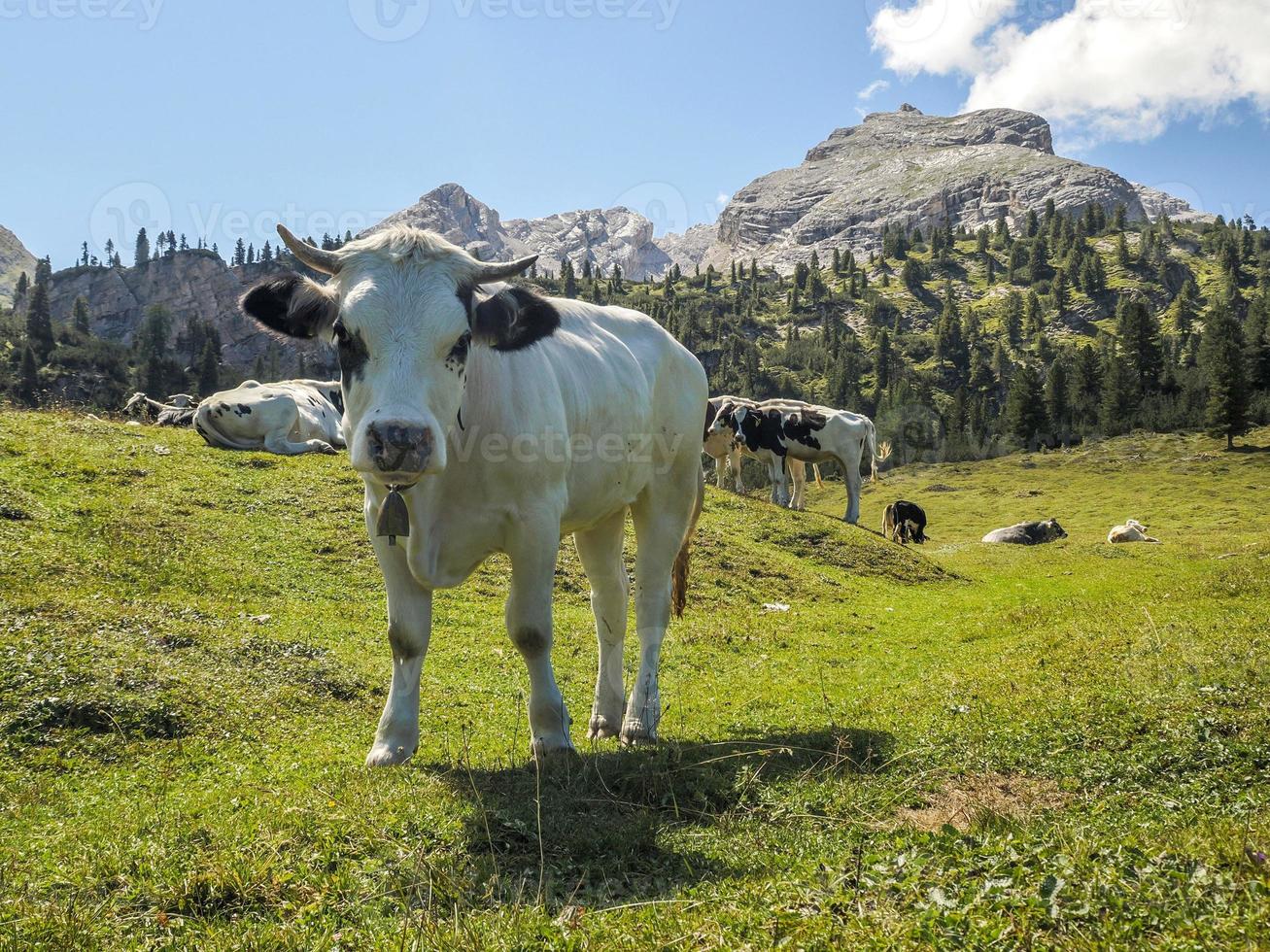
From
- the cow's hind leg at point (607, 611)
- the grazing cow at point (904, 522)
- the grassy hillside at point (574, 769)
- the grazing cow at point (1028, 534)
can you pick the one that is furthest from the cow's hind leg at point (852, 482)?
the cow's hind leg at point (607, 611)

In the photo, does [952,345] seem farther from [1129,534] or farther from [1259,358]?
[1129,534]

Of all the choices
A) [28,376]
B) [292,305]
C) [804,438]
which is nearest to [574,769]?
[292,305]

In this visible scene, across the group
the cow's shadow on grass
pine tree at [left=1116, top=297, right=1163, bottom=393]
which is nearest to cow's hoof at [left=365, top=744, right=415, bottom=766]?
the cow's shadow on grass

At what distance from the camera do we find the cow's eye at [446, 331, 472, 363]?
5750mm

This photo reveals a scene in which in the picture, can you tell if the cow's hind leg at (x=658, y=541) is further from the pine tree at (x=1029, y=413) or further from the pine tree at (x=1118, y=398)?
the pine tree at (x=1029, y=413)

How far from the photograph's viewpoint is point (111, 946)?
3.42 metres

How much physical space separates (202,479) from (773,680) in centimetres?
1236

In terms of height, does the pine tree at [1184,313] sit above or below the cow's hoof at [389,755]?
above

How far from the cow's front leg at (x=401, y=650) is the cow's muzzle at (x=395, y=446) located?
156 cm

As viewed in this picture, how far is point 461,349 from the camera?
19.2ft

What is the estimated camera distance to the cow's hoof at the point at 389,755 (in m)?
6.45

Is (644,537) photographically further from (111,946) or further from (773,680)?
(111,946)

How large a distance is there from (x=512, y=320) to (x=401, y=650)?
8.38ft

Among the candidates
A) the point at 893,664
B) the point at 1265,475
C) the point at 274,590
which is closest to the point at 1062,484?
the point at 1265,475
